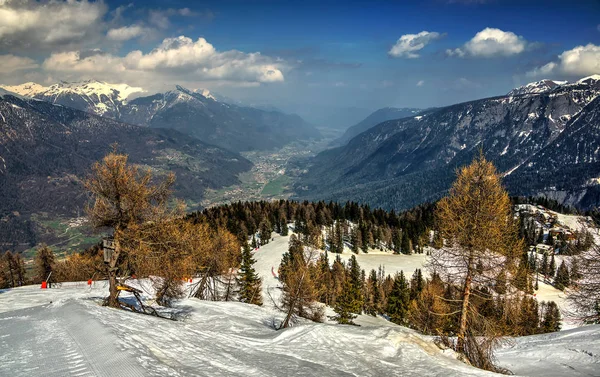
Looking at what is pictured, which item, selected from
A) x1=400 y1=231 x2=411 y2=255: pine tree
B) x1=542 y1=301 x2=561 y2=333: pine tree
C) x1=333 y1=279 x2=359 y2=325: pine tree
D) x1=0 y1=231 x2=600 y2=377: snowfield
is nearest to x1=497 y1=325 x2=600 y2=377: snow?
x1=0 y1=231 x2=600 y2=377: snowfield

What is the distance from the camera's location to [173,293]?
113ft

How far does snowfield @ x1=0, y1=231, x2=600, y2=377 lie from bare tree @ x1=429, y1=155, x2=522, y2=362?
350cm

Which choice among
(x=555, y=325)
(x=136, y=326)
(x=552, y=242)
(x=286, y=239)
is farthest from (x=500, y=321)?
(x=552, y=242)

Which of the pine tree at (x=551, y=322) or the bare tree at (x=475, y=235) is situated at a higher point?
the bare tree at (x=475, y=235)

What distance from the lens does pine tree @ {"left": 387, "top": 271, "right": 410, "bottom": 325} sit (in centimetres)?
7106

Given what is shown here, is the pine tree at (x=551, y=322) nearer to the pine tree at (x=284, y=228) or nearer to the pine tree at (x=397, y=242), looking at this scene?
the pine tree at (x=397, y=242)

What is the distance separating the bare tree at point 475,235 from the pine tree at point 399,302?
55142 millimetres

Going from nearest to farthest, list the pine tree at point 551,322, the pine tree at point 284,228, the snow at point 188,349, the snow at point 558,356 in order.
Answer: the snow at point 188,349, the snow at point 558,356, the pine tree at point 551,322, the pine tree at point 284,228

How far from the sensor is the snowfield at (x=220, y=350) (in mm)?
9969

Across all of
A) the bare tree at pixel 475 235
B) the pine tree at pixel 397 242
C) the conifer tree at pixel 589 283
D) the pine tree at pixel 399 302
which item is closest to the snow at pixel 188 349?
the bare tree at pixel 475 235

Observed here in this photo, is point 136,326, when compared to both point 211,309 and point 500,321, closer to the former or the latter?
point 211,309

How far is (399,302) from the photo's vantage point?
71562 mm

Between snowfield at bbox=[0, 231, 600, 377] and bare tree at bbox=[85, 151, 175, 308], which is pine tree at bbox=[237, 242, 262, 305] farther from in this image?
bare tree at bbox=[85, 151, 175, 308]

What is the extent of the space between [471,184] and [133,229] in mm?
18746
